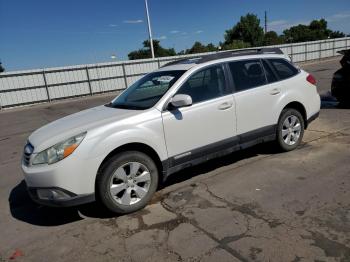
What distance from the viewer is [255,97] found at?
524cm

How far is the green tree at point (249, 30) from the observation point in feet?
251

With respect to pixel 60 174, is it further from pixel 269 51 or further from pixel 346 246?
pixel 269 51

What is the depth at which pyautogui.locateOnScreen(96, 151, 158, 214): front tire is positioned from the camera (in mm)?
3932

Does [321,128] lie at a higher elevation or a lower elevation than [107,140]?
lower

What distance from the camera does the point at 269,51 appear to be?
5.93 m

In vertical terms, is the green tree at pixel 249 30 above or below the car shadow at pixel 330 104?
above

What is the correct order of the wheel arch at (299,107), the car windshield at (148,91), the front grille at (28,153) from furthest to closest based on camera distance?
1. the wheel arch at (299,107)
2. the car windshield at (148,91)
3. the front grille at (28,153)

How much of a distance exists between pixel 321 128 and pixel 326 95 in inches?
201

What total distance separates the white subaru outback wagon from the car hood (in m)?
0.02

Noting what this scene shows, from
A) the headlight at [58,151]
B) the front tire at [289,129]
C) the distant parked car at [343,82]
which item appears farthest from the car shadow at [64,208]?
the distant parked car at [343,82]

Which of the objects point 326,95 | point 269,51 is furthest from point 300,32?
point 269,51

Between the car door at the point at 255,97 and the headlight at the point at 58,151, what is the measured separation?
235cm

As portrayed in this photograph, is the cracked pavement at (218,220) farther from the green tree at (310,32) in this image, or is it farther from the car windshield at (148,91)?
the green tree at (310,32)

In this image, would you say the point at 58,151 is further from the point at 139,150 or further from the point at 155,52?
the point at 155,52
